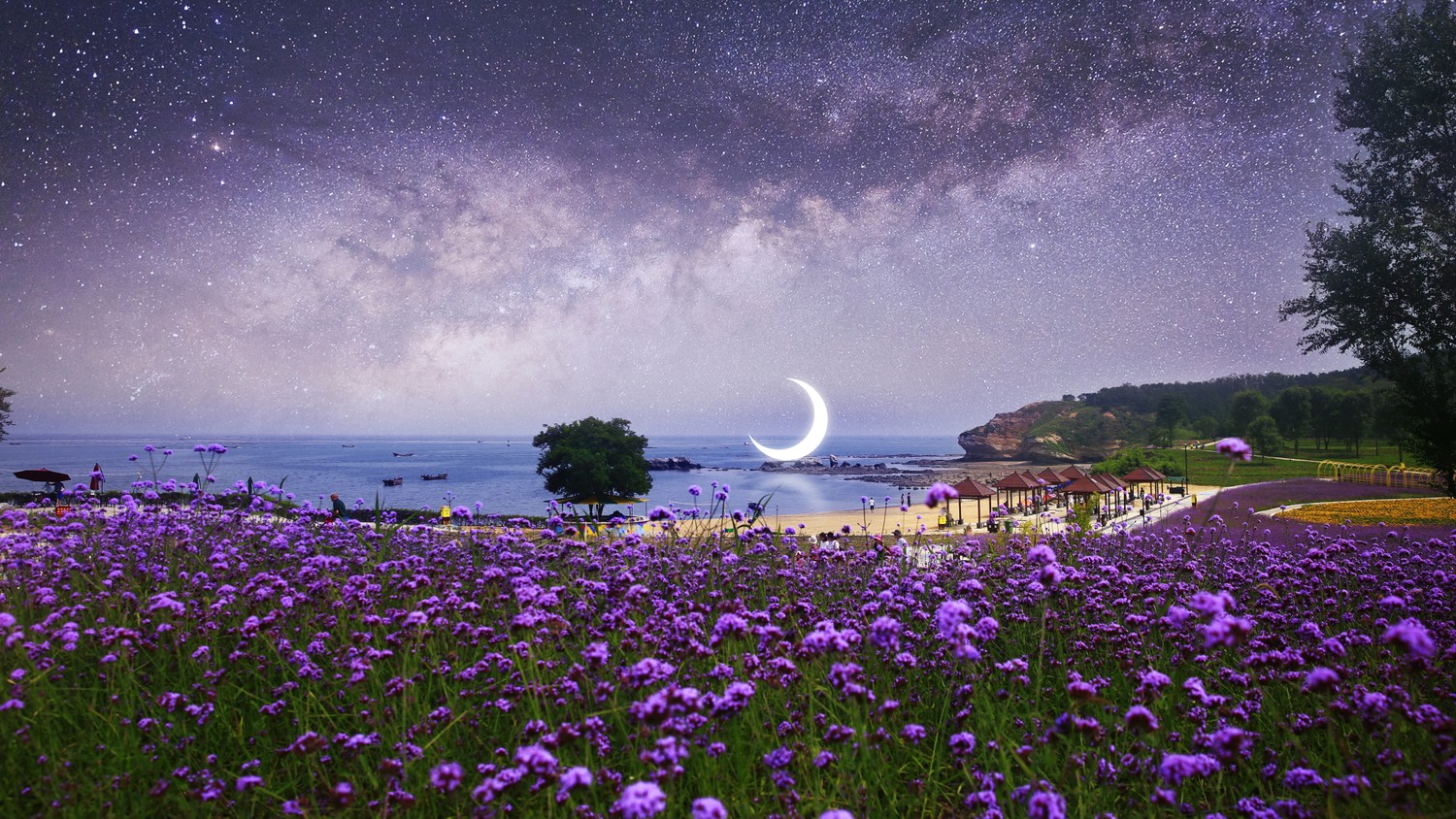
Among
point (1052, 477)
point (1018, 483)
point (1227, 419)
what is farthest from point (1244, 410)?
point (1018, 483)

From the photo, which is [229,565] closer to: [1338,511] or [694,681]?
[694,681]

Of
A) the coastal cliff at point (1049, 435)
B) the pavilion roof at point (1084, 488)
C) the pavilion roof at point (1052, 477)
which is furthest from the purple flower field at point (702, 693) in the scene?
the coastal cliff at point (1049, 435)

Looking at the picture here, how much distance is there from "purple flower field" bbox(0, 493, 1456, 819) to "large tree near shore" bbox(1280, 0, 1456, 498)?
21.1 metres

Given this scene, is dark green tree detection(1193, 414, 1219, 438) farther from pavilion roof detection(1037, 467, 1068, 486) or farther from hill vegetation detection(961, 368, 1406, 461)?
pavilion roof detection(1037, 467, 1068, 486)

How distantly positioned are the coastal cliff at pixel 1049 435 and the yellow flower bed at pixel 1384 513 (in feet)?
261

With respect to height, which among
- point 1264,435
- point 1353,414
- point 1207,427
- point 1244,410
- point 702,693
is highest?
point 1244,410

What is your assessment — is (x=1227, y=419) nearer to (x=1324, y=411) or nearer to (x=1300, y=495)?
(x=1324, y=411)

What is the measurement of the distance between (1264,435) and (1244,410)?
15741 millimetres

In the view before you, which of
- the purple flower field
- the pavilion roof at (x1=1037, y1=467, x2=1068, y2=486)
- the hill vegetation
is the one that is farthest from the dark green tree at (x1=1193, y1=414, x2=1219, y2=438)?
the purple flower field

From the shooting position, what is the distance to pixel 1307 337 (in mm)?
22609

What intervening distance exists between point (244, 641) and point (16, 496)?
3966 cm

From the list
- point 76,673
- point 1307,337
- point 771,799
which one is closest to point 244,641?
point 76,673

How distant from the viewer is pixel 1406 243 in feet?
67.6

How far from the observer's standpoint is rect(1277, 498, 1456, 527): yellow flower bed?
19969mm
